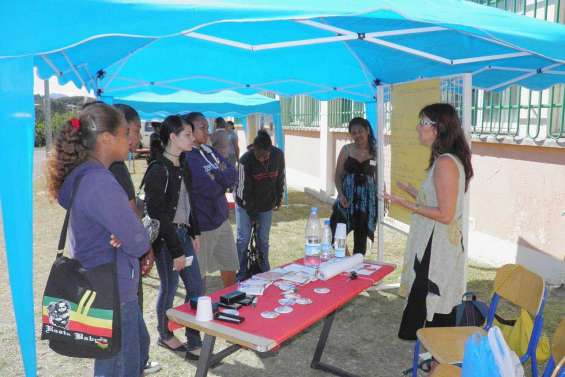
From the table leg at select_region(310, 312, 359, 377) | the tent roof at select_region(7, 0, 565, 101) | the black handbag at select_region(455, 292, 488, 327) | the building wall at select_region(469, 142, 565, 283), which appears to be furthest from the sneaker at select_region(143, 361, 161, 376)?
the building wall at select_region(469, 142, 565, 283)

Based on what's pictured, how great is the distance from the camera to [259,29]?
3211mm

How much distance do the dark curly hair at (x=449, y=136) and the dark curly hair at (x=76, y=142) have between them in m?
1.84

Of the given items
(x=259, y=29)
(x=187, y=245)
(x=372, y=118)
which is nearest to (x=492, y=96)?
(x=372, y=118)

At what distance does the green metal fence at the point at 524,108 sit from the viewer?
197 inches

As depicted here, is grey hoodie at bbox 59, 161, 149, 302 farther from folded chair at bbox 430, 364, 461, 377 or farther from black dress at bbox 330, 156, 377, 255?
black dress at bbox 330, 156, 377, 255

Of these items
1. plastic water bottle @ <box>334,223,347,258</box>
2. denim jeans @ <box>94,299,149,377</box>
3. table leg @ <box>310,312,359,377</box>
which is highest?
plastic water bottle @ <box>334,223,347,258</box>

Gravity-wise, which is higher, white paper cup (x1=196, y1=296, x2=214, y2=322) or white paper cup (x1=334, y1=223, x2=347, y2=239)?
white paper cup (x1=334, y1=223, x2=347, y2=239)

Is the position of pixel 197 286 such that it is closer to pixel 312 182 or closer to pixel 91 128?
pixel 91 128

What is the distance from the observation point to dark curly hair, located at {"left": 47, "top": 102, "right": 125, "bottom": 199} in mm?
1885

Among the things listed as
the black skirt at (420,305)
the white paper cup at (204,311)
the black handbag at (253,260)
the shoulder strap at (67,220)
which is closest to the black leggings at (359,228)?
the black handbag at (253,260)

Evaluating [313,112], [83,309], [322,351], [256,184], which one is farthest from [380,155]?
[313,112]

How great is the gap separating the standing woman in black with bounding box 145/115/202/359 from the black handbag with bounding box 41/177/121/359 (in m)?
1.05

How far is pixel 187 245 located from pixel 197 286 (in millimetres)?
306

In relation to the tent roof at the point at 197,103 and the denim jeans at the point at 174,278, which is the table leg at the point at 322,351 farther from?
the tent roof at the point at 197,103
